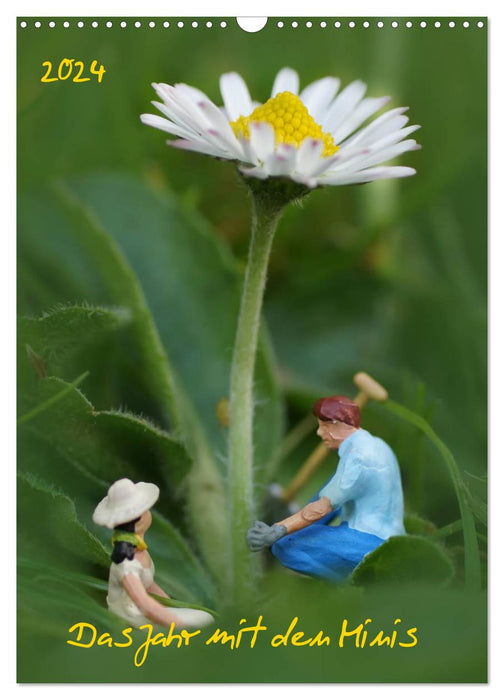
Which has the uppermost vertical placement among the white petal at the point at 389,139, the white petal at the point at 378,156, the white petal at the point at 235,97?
the white petal at the point at 235,97

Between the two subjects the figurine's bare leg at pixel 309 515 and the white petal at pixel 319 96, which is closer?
the figurine's bare leg at pixel 309 515

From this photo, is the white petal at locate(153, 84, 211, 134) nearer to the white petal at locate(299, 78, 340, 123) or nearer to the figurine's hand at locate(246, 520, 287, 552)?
the white petal at locate(299, 78, 340, 123)

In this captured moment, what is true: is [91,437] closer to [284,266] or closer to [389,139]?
[389,139]

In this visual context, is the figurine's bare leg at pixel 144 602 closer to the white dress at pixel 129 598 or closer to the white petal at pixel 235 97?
the white dress at pixel 129 598

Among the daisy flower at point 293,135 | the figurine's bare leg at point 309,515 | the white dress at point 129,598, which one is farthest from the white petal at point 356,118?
the white dress at point 129,598

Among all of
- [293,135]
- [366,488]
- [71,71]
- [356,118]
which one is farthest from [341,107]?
Result: [366,488]

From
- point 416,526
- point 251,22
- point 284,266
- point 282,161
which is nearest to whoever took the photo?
point 282,161

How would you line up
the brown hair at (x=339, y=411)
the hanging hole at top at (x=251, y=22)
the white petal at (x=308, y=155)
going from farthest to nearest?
the hanging hole at top at (x=251, y=22) → the brown hair at (x=339, y=411) → the white petal at (x=308, y=155)

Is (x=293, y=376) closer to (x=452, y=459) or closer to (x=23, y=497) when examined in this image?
(x=452, y=459)
